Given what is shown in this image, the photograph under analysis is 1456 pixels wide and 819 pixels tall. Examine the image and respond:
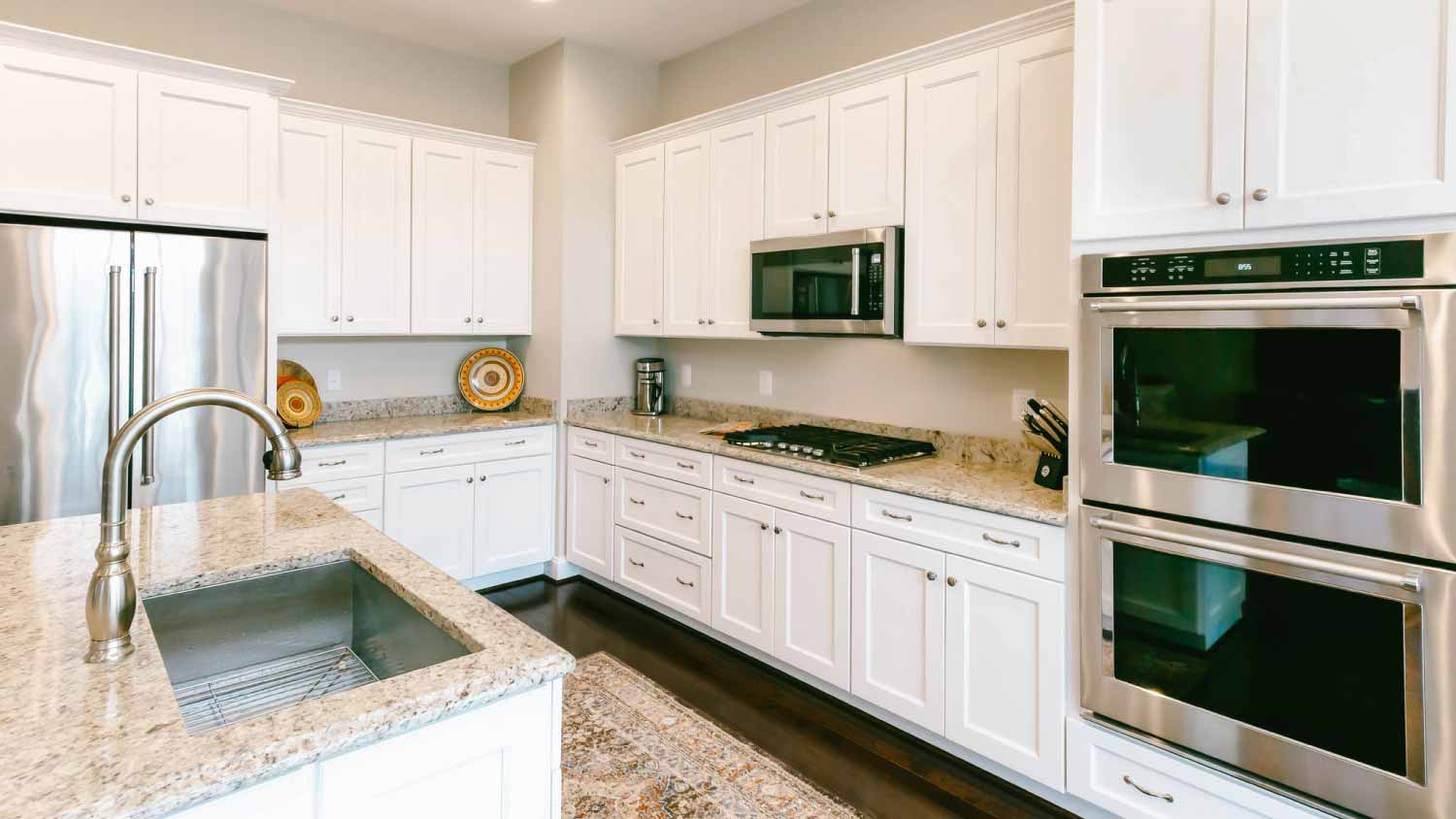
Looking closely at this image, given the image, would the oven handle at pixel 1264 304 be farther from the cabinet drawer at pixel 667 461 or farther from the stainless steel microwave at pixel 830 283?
the cabinet drawer at pixel 667 461

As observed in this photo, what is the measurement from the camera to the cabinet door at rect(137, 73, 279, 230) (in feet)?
9.71

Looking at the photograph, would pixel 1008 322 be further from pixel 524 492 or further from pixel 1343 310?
pixel 524 492

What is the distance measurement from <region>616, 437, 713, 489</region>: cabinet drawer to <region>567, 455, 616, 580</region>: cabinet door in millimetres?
191

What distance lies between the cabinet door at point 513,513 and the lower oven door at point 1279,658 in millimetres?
2866

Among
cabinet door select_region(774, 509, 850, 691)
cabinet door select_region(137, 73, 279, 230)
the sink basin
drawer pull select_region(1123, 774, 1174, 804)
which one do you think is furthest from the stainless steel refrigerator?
drawer pull select_region(1123, 774, 1174, 804)

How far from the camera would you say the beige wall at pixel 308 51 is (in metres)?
3.34

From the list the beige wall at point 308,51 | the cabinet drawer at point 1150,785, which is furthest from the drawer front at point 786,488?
the beige wall at point 308,51

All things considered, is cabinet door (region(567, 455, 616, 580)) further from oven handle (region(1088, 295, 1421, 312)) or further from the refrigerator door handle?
oven handle (region(1088, 295, 1421, 312))

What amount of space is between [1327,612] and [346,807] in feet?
6.35

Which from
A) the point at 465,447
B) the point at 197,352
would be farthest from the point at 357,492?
the point at 197,352

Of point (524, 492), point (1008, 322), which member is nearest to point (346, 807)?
point (1008, 322)

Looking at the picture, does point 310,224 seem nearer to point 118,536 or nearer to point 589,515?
point 589,515

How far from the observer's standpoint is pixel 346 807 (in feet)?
3.22

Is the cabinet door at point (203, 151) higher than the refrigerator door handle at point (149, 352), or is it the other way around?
the cabinet door at point (203, 151)
